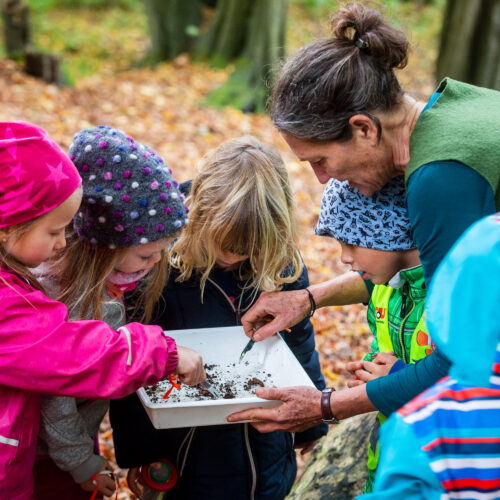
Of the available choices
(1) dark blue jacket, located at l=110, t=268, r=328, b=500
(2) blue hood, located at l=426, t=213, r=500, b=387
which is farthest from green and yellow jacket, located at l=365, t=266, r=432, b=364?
(2) blue hood, located at l=426, t=213, r=500, b=387

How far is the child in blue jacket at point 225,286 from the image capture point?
7.86 ft

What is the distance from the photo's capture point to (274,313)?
2570 mm

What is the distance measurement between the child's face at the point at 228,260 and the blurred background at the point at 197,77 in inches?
49.1

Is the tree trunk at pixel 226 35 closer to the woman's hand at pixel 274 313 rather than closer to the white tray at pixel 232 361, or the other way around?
the woman's hand at pixel 274 313

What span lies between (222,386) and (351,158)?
3.58ft

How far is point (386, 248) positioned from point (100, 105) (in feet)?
22.4

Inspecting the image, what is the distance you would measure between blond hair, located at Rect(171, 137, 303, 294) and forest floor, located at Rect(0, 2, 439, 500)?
2.19m

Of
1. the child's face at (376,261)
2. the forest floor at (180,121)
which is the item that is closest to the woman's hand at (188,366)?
the child's face at (376,261)

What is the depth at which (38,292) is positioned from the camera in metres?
1.83

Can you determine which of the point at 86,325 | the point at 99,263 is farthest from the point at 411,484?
the point at 99,263

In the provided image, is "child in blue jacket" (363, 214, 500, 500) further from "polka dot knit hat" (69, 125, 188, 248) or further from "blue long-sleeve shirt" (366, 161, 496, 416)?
"polka dot knit hat" (69, 125, 188, 248)

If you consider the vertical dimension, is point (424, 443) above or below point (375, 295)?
above

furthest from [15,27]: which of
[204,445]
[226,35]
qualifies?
[204,445]

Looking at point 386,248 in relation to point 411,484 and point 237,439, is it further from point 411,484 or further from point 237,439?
point 411,484
